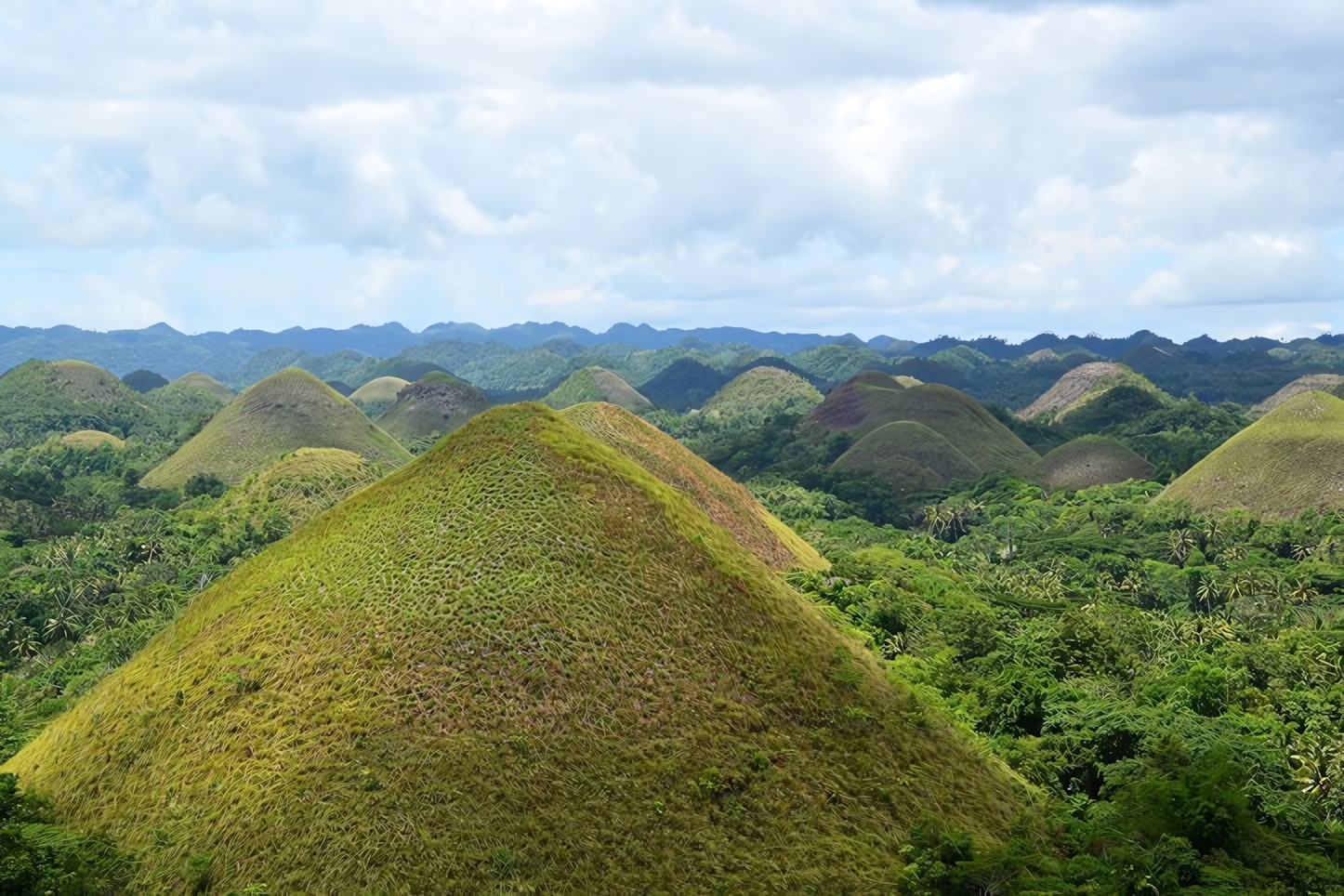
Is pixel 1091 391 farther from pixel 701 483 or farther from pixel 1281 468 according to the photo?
pixel 701 483

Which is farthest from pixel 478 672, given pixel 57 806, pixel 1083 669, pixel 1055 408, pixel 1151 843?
pixel 1055 408

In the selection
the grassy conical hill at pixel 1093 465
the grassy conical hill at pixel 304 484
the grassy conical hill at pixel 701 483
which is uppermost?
the grassy conical hill at pixel 701 483

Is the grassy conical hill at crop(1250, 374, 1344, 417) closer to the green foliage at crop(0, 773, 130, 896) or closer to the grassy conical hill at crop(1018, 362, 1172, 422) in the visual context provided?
the grassy conical hill at crop(1018, 362, 1172, 422)

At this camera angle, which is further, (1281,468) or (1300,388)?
(1300,388)

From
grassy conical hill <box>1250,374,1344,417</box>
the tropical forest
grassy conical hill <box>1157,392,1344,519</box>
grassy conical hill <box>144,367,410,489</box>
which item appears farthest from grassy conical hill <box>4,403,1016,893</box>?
grassy conical hill <box>1250,374,1344,417</box>

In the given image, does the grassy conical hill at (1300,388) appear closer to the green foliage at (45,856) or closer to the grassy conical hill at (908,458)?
the grassy conical hill at (908,458)

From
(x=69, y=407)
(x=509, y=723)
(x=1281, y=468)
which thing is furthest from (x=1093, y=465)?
(x=69, y=407)

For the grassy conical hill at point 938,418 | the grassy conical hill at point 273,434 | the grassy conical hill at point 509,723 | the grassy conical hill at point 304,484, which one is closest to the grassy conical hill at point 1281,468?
the grassy conical hill at point 938,418
